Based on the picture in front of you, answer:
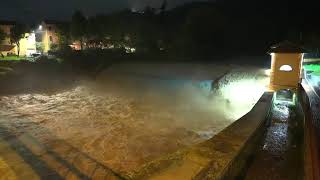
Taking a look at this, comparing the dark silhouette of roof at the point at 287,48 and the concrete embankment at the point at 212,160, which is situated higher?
the dark silhouette of roof at the point at 287,48

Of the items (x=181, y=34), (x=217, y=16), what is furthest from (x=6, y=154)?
(x=217, y=16)

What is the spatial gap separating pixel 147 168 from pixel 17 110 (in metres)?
15.1

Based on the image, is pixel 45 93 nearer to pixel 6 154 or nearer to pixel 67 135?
pixel 67 135

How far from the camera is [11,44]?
48188 mm

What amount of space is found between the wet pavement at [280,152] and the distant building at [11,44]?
45131 millimetres

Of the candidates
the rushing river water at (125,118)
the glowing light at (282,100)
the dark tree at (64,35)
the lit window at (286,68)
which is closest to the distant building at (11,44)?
the dark tree at (64,35)

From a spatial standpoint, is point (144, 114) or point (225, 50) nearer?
point (144, 114)

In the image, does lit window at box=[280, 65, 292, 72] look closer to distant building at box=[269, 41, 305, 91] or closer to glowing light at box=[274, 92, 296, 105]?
distant building at box=[269, 41, 305, 91]

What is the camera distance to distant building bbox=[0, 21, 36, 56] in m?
47.1

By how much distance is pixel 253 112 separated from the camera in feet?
34.2

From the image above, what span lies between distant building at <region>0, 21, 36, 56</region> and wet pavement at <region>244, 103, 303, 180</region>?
45131 millimetres

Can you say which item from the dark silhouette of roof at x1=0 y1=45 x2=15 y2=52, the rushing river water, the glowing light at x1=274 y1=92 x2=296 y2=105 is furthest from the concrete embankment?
the dark silhouette of roof at x1=0 y1=45 x2=15 y2=52

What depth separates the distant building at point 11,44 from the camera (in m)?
47.1

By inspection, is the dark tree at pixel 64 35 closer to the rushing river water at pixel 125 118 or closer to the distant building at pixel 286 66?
the rushing river water at pixel 125 118
